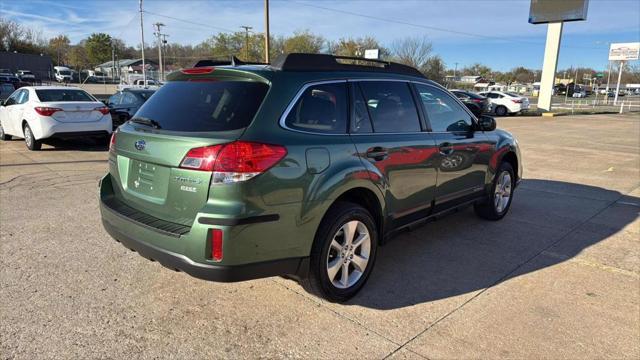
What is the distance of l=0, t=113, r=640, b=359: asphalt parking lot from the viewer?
293cm

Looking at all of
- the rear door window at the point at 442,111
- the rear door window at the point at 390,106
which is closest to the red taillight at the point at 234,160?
the rear door window at the point at 390,106

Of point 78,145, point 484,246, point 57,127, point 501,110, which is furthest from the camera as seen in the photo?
point 501,110

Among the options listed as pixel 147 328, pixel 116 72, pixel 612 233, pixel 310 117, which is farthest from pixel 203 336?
pixel 116 72

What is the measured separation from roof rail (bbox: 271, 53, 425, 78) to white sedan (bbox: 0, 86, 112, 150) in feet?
27.4

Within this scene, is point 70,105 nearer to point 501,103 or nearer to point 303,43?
point 501,103

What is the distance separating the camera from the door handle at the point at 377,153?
3.53 metres

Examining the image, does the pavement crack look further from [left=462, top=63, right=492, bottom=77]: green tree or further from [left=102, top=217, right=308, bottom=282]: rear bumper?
[left=462, top=63, right=492, bottom=77]: green tree

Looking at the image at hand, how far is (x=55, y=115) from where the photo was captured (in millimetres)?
9773

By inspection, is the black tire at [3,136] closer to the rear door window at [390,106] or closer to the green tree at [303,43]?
the rear door window at [390,106]

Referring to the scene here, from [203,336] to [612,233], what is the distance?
15.9ft

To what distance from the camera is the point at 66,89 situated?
10672mm

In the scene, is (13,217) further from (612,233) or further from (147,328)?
(612,233)

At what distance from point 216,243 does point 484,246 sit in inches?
124

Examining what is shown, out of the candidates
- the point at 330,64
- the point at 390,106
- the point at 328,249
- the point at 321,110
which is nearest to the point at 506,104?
the point at 390,106
